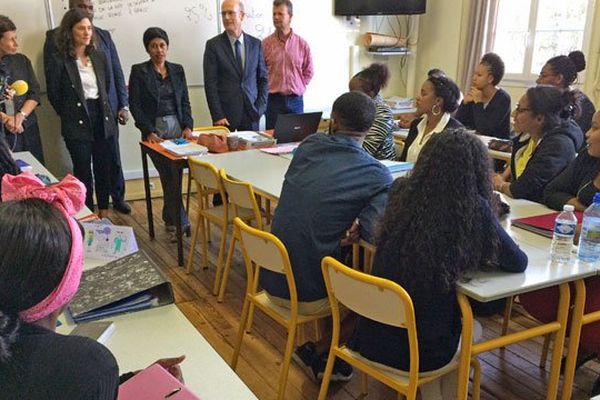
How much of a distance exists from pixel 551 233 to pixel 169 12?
12.8ft

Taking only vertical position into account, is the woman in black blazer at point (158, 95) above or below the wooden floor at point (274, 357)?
above

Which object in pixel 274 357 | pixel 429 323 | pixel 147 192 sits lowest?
pixel 274 357

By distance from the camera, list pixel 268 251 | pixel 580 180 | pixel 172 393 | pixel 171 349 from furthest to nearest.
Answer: pixel 580 180 → pixel 268 251 → pixel 171 349 → pixel 172 393

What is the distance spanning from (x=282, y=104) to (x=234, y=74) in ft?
2.36

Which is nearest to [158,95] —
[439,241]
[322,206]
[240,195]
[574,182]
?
[240,195]

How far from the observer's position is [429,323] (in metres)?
1.68

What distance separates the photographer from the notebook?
148cm

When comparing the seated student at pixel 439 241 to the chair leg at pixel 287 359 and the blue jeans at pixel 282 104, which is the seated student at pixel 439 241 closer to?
the chair leg at pixel 287 359

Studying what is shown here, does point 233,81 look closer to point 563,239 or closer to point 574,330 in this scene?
point 563,239

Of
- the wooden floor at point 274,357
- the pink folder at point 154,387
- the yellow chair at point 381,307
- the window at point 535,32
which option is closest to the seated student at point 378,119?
the wooden floor at point 274,357

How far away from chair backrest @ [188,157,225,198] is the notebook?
124 centimetres

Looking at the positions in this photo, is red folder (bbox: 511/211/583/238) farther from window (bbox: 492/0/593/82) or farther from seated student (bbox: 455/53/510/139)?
window (bbox: 492/0/593/82)

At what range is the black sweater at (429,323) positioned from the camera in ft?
5.42

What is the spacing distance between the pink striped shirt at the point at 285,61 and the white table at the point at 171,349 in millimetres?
3702
